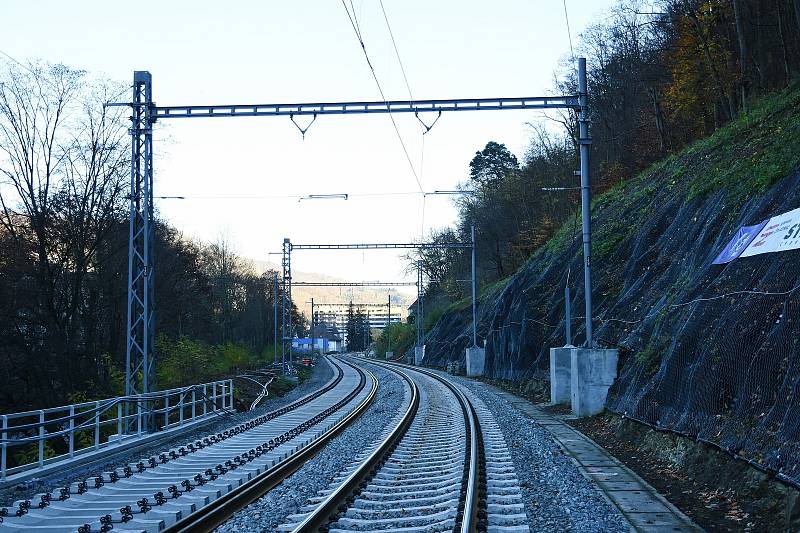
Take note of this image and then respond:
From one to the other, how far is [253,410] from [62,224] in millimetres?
11821

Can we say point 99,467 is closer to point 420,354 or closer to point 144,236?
point 144,236

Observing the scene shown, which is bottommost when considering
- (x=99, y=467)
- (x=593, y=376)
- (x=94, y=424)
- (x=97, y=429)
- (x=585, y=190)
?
(x=99, y=467)

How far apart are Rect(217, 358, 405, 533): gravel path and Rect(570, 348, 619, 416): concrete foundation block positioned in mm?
5206

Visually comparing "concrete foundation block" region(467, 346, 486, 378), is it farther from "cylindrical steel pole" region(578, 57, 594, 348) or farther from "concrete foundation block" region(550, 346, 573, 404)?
"cylindrical steel pole" region(578, 57, 594, 348)

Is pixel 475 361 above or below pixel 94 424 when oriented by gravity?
below

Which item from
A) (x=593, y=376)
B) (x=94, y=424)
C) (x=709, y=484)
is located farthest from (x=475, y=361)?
(x=709, y=484)

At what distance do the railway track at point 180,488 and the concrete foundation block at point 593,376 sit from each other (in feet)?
21.5

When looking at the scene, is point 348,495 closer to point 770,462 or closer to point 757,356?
point 770,462

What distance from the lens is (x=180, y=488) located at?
1078 cm

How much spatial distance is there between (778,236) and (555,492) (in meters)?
6.87

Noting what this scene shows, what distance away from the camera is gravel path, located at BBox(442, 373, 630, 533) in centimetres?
823

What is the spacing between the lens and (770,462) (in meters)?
8.98

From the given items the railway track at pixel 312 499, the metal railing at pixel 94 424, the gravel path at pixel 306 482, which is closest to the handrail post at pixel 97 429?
the metal railing at pixel 94 424

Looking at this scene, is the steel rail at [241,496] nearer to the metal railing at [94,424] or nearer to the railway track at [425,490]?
the railway track at [425,490]
